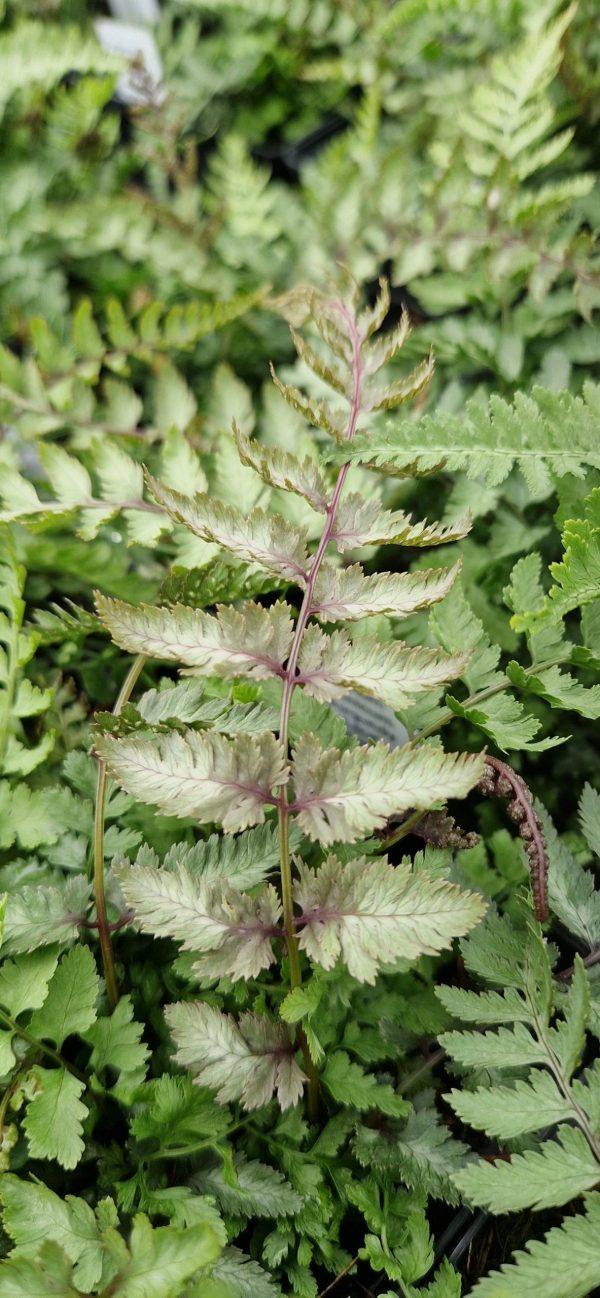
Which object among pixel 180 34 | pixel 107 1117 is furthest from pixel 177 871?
pixel 180 34

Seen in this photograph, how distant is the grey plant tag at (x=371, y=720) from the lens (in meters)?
0.89

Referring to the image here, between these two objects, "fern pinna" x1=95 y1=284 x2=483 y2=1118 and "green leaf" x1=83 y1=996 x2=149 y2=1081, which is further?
"green leaf" x1=83 y1=996 x2=149 y2=1081

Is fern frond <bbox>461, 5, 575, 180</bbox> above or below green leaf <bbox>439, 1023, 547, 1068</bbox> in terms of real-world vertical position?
above

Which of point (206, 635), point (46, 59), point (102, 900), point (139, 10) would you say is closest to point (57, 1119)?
point (102, 900)

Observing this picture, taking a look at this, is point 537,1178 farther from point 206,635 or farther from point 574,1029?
point 206,635

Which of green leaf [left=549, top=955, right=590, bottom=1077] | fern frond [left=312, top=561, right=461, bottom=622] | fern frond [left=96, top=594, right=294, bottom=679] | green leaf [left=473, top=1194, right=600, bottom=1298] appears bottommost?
green leaf [left=473, top=1194, right=600, bottom=1298]

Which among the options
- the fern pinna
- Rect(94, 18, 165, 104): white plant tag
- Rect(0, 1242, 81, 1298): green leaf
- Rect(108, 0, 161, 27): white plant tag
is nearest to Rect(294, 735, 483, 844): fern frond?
the fern pinna

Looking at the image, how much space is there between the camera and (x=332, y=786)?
2.12ft

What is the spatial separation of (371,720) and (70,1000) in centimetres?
40

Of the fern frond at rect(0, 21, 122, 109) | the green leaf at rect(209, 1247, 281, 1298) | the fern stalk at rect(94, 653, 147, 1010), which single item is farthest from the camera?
the fern frond at rect(0, 21, 122, 109)

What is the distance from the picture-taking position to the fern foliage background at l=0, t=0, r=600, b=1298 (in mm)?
646

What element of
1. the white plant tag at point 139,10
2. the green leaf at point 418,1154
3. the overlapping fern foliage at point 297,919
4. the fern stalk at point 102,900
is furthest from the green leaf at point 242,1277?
the white plant tag at point 139,10

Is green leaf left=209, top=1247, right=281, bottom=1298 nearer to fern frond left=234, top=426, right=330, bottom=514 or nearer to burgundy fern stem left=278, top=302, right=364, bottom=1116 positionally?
burgundy fern stem left=278, top=302, right=364, bottom=1116

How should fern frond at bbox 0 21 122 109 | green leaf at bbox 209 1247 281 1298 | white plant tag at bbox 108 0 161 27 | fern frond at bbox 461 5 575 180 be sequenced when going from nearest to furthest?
green leaf at bbox 209 1247 281 1298 → fern frond at bbox 461 5 575 180 → fern frond at bbox 0 21 122 109 → white plant tag at bbox 108 0 161 27
